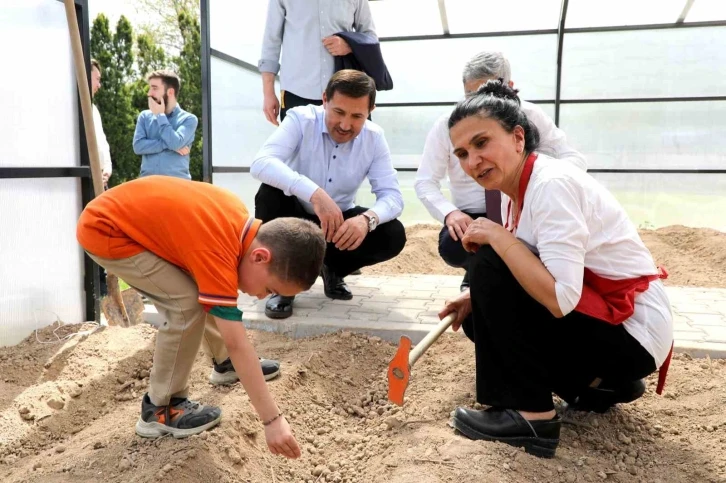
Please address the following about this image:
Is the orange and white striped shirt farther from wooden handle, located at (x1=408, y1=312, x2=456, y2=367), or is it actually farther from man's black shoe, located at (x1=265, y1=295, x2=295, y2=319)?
man's black shoe, located at (x1=265, y1=295, x2=295, y2=319)

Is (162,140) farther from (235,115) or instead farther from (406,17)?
(406,17)

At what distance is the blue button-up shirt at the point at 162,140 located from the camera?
4832 millimetres

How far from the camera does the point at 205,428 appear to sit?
2061mm

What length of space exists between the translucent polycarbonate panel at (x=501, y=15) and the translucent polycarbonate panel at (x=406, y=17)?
0.20 m

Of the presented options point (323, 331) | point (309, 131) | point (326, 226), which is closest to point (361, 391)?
point (323, 331)

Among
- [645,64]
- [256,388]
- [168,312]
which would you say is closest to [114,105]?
[645,64]

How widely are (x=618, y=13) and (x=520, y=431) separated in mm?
6972

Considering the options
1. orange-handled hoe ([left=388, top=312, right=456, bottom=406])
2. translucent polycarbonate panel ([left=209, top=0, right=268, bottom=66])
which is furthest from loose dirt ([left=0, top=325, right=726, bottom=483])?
translucent polycarbonate panel ([left=209, top=0, right=268, bottom=66])

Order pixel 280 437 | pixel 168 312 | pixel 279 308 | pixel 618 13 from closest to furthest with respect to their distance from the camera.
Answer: pixel 280 437 → pixel 168 312 → pixel 279 308 → pixel 618 13

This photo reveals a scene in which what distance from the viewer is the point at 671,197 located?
7605 millimetres

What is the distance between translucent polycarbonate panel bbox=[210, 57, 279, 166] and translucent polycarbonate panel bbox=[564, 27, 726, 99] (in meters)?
3.95

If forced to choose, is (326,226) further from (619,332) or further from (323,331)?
(619,332)

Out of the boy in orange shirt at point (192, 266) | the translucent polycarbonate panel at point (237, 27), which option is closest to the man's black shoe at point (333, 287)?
the boy in orange shirt at point (192, 266)

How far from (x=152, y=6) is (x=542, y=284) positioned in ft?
60.6
